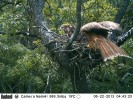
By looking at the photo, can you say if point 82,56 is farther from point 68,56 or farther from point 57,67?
point 57,67

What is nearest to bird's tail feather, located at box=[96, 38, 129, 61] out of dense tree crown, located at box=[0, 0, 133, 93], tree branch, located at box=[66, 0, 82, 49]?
dense tree crown, located at box=[0, 0, 133, 93]

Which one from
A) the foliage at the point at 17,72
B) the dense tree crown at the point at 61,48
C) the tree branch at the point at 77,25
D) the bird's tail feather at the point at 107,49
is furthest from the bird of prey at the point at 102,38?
the foliage at the point at 17,72

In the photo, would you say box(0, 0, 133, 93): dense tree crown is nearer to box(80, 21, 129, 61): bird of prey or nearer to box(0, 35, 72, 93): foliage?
box(0, 35, 72, 93): foliage

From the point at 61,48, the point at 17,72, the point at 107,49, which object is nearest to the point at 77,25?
the point at 107,49

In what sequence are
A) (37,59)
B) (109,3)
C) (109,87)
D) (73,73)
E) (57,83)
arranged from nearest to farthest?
(73,73) < (37,59) < (109,3) < (109,87) < (57,83)

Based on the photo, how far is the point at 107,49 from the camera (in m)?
Result: 5.49

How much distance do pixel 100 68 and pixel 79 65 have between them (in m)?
0.63

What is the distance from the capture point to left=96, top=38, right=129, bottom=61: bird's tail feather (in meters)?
5.42

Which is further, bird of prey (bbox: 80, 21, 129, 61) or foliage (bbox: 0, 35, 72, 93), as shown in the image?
foliage (bbox: 0, 35, 72, 93)

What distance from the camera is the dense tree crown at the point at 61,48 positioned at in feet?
19.9

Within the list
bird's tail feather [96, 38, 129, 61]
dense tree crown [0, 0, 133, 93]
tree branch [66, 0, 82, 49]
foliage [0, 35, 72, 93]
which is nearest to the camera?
tree branch [66, 0, 82, 49]

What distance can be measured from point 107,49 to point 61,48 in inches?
35.9

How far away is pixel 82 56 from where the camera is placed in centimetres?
586

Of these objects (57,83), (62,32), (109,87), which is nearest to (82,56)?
(62,32)
